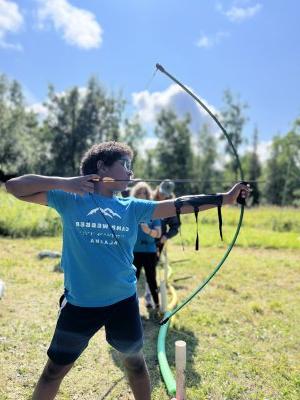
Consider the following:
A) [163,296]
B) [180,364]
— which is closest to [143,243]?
[163,296]

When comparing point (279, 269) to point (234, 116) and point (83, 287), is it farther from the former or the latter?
point (234, 116)

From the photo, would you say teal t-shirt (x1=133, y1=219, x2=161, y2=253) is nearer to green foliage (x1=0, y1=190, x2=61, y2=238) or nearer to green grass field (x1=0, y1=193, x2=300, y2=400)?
green grass field (x1=0, y1=193, x2=300, y2=400)

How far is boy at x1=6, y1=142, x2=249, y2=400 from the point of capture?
2328 mm

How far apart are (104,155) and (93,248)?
59 cm

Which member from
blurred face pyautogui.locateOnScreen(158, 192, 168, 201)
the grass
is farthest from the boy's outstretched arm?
blurred face pyautogui.locateOnScreen(158, 192, 168, 201)

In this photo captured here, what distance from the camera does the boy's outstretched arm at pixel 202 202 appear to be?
8.26 ft

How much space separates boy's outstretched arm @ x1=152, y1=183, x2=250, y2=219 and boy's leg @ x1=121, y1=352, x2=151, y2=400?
2.96 feet

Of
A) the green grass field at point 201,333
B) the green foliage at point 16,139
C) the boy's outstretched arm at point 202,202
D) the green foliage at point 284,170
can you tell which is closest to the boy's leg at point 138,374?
the boy's outstretched arm at point 202,202

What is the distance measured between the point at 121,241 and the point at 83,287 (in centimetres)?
35

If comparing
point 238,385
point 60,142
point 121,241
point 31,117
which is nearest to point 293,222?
point 238,385

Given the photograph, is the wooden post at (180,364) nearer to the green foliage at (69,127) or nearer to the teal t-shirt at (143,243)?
the teal t-shirt at (143,243)

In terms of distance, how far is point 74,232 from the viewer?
2.36m

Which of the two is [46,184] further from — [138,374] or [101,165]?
[138,374]

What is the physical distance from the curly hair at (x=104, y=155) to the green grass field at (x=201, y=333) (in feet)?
7.18
